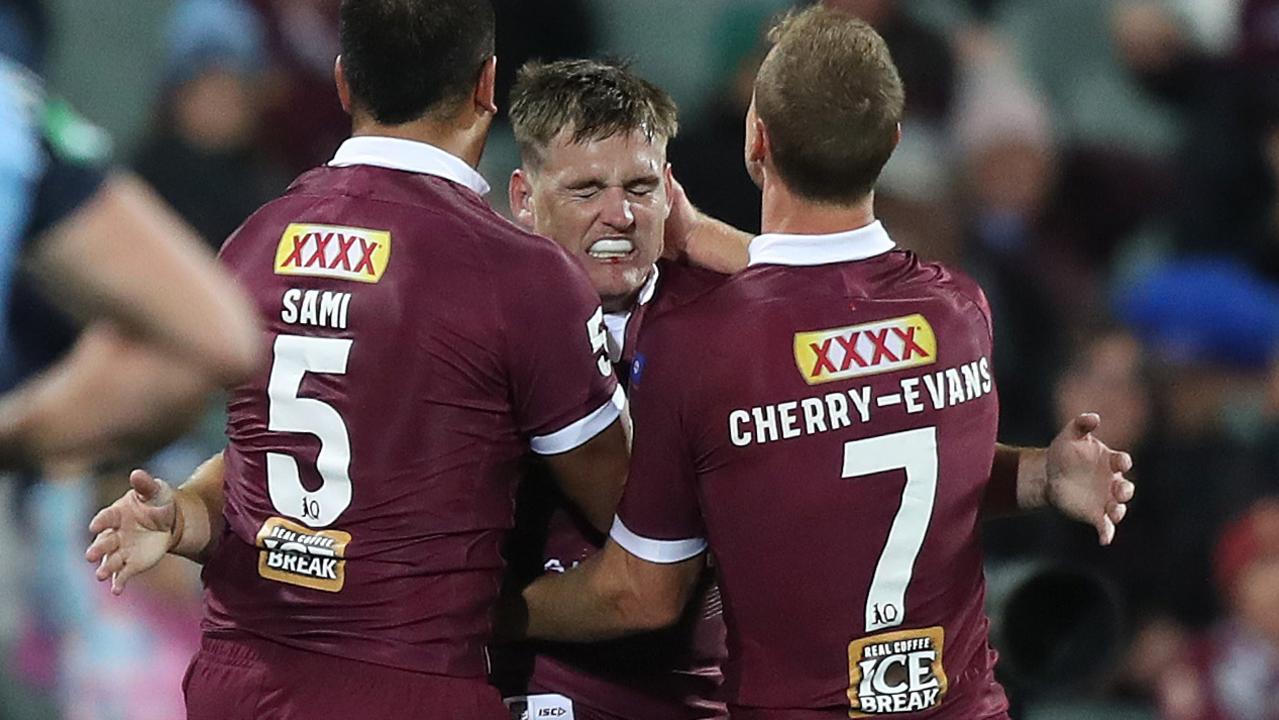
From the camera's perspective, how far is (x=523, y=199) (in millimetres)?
4160

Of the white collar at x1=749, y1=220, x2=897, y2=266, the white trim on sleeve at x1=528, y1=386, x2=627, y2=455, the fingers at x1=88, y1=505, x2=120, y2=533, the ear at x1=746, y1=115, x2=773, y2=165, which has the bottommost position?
the fingers at x1=88, y1=505, x2=120, y2=533

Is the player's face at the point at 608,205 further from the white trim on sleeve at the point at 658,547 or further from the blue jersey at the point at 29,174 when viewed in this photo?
the blue jersey at the point at 29,174

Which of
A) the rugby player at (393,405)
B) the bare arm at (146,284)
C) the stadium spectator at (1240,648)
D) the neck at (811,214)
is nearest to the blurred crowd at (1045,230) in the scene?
the stadium spectator at (1240,648)

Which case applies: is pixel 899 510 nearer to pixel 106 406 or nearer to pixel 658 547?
pixel 658 547

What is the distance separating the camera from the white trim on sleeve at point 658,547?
142 inches

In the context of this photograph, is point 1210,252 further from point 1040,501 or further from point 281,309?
point 281,309

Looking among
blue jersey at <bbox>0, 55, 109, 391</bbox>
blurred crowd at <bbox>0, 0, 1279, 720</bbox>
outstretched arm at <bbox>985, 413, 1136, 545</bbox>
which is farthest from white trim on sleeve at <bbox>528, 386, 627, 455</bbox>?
blurred crowd at <bbox>0, 0, 1279, 720</bbox>

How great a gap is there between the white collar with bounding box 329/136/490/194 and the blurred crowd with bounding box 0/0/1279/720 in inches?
126

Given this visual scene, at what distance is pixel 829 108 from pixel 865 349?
419 mm

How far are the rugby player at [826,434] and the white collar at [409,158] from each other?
46 centimetres

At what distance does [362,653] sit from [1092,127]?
572 cm

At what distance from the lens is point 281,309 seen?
3514 millimetres

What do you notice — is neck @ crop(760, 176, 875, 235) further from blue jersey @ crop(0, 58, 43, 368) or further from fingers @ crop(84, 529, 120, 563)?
blue jersey @ crop(0, 58, 43, 368)

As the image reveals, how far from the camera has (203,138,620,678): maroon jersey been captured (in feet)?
11.4
